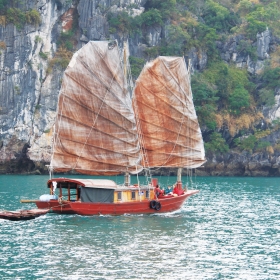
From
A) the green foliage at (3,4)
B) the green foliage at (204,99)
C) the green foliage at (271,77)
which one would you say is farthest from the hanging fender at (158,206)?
A: the green foliage at (271,77)

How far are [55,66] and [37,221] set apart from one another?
32.5 metres

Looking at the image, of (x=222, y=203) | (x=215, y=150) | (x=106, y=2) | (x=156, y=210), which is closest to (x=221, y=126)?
(x=215, y=150)

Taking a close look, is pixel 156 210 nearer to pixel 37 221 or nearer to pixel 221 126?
pixel 37 221

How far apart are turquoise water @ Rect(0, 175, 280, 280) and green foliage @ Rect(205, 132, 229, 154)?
2704 centimetres

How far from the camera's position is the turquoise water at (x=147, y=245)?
2188cm

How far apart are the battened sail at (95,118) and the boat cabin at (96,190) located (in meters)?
1.06

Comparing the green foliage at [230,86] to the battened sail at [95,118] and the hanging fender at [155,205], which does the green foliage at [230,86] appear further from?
the hanging fender at [155,205]

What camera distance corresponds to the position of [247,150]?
65.4m

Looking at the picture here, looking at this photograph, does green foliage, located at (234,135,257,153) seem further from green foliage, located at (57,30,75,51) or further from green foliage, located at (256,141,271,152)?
green foliage, located at (57,30,75,51)

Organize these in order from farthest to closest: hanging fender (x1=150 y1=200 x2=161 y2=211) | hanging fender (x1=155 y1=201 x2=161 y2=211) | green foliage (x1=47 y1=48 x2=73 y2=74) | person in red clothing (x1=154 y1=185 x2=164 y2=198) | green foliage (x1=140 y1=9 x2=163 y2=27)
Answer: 1. green foliage (x1=140 y1=9 x2=163 y2=27)
2. green foliage (x1=47 y1=48 x2=73 y2=74)
3. person in red clothing (x1=154 y1=185 x2=164 y2=198)
4. hanging fender (x1=155 y1=201 x2=161 y2=211)
5. hanging fender (x1=150 y1=200 x2=161 y2=211)

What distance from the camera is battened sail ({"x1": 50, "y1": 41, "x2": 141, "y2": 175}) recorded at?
32562 millimetres

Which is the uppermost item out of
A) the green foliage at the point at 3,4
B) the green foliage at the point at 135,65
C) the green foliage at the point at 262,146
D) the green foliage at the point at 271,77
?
the green foliage at the point at 3,4

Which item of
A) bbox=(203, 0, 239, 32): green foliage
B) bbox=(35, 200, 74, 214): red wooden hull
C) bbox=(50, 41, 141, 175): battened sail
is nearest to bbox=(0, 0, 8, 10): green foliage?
bbox=(203, 0, 239, 32): green foliage

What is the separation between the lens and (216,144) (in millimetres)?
64250
